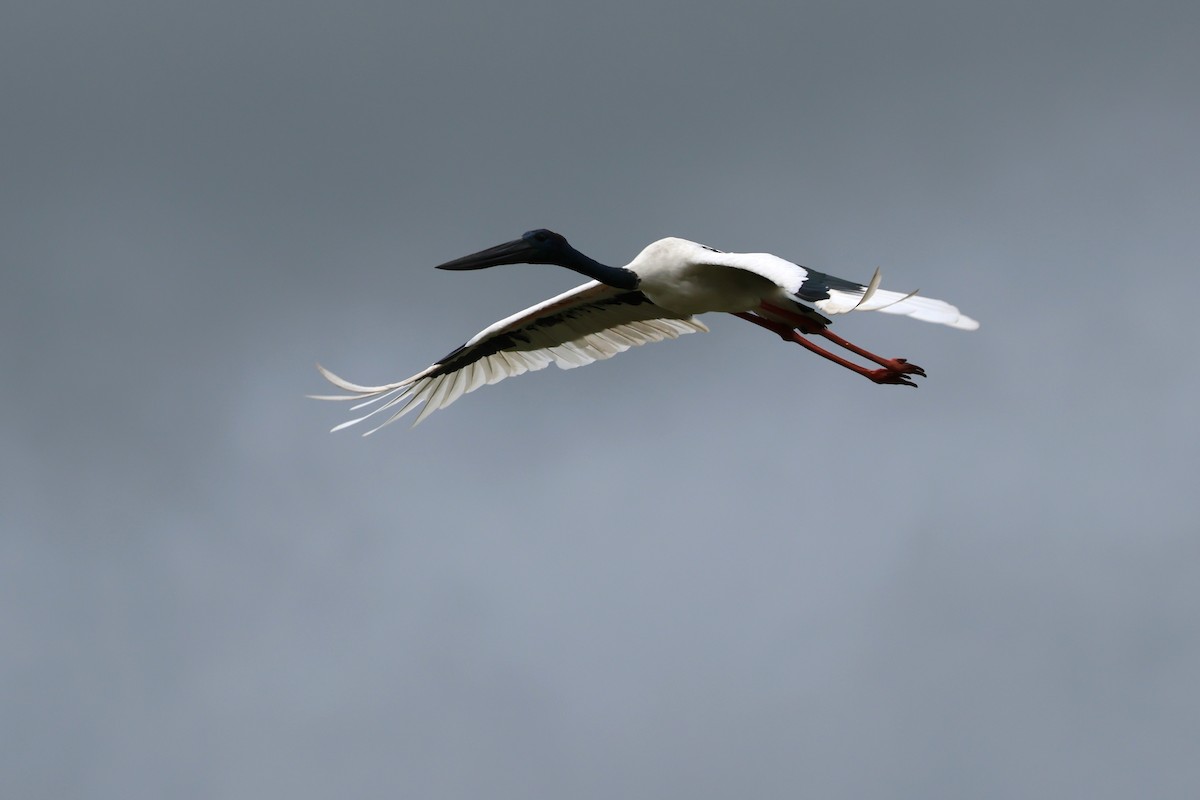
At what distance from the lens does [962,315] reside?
2058 centimetres

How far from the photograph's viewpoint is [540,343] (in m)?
29.4

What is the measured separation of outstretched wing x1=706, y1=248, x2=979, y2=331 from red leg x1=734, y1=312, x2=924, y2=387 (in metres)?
2.14

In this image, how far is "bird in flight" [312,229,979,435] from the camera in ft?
73.8

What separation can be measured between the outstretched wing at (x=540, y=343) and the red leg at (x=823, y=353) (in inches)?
63.3

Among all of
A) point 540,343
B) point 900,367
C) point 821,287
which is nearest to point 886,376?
point 900,367

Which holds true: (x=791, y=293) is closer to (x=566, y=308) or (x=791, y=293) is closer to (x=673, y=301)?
(x=673, y=301)

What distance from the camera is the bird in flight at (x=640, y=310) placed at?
22500 mm

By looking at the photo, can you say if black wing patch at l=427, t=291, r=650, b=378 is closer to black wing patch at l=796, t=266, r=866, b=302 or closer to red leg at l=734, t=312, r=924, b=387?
red leg at l=734, t=312, r=924, b=387

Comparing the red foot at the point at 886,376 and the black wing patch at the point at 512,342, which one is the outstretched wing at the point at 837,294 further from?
the black wing patch at the point at 512,342

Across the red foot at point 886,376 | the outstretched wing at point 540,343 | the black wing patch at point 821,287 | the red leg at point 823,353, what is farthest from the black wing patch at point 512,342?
the black wing patch at point 821,287

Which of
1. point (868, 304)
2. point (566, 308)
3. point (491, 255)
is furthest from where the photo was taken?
point (566, 308)

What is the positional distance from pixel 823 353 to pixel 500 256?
460 cm

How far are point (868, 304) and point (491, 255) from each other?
24.3ft

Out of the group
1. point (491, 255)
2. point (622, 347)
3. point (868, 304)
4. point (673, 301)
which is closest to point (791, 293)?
point (868, 304)
